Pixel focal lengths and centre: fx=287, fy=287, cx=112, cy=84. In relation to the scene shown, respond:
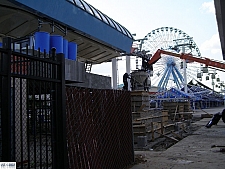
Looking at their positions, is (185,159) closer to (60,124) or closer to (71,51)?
(60,124)

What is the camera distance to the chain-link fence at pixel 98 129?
4875 mm

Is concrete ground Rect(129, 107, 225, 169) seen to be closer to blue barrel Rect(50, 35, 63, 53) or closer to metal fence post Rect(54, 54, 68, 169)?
metal fence post Rect(54, 54, 68, 169)

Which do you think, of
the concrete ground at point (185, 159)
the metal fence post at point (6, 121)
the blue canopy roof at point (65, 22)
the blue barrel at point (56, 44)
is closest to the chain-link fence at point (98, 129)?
the concrete ground at point (185, 159)

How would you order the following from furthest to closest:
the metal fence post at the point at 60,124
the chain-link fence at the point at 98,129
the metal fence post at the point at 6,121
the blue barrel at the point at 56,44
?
the blue barrel at the point at 56,44 → the chain-link fence at the point at 98,129 → the metal fence post at the point at 60,124 → the metal fence post at the point at 6,121

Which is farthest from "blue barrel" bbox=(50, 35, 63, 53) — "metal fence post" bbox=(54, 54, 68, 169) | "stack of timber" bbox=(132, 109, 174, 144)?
"metal fence post" bbox=(54, 54, 68, 169)

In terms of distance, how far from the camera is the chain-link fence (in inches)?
192

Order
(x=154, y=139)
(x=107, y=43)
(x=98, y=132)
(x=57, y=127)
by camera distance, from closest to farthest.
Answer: (x=57, y=127) < (x=98, y=132) < (x=154, y=139) < (x=107, y=43)

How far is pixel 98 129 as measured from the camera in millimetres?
5637

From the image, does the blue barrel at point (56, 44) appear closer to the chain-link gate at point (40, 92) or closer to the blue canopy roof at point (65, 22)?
the blue canopy roof at point (65, 22)

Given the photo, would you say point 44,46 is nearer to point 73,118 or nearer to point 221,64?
point 73,118

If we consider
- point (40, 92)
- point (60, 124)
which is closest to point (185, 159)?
point (60, 124)

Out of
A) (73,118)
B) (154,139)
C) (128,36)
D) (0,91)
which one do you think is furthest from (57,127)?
(128,36)

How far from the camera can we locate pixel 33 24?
535 inches

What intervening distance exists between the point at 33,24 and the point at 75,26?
2010 mm
